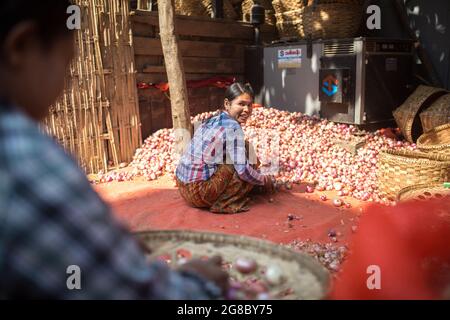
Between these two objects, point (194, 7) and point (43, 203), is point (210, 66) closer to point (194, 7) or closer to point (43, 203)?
point (194, 7)

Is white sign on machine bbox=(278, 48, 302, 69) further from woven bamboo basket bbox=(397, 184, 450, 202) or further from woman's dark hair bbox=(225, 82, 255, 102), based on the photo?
woven bamboo basket bbox=(397, 184, 450, 202)

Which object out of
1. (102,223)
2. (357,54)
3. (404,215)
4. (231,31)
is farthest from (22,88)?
(231,31)

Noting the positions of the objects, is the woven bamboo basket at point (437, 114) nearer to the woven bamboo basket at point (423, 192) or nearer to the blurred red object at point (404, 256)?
the woven bamboo basket at point (423, 192)

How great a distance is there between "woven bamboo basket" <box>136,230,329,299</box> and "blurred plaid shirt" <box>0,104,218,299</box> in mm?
526

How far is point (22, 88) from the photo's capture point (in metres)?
0.89

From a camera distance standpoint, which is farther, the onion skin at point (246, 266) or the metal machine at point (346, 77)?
the metal machine at point (346, 77)

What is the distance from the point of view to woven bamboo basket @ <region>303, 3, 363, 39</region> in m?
6.25

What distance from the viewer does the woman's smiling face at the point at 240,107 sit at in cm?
384

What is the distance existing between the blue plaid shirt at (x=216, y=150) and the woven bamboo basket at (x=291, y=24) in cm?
419

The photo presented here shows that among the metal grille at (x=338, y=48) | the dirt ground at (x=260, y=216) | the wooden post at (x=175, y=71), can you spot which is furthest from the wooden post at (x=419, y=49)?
the wooden post at (x=175, y=71)

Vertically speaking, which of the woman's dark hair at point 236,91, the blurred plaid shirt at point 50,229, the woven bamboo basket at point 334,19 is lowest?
the blurred plaid shirt at point 50,229

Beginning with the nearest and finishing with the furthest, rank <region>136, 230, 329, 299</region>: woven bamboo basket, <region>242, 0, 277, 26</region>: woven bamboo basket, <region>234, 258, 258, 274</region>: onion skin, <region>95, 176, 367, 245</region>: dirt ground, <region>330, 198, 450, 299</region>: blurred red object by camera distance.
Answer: <region>136, 230, 329, 299</region>: woven bamboo basket < <region>234, 258, 258, 274</region>: onion skin < <region>330, 198, 450, 299</region>: blurred red object < <region>95, 176, 367, 245</region>: dirt ground < <region>242, 0, 277, 26</region>: woven bamboo basket

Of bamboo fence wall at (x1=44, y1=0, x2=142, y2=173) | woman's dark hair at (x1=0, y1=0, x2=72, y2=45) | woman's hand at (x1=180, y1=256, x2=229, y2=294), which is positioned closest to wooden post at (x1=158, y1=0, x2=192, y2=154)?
bamboo fence wall at (x1=44, y1=0, x2=142, y2=173)

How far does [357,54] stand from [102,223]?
5591mm
